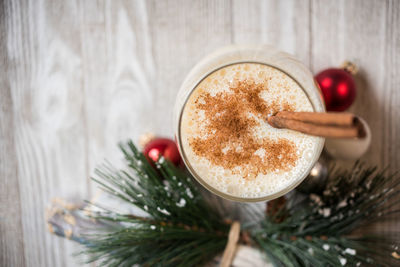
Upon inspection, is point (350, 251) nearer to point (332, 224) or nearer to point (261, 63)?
point (332, 224)

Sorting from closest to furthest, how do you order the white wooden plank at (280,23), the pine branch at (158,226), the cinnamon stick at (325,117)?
the cinnamon stick at (325,117), the pine branch at (158,226), the white wooden plank at (280,23)

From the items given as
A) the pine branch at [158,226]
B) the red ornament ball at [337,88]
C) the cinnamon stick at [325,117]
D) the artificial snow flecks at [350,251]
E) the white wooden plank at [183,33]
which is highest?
the white wooden plank at [183,33]

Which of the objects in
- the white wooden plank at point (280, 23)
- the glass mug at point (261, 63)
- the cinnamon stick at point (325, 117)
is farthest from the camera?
the white wooden plank at point (280, 23)

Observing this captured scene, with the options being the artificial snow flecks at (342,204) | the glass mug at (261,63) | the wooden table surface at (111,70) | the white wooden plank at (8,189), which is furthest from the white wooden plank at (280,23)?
the white wooden plank at (8,189)

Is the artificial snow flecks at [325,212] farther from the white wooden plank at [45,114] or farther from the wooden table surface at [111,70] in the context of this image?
the white wooden plank at [45,114]

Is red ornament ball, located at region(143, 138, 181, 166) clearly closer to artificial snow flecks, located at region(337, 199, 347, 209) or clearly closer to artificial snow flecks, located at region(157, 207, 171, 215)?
artificial snow flecks, located at region(157, 207, 171, 215)

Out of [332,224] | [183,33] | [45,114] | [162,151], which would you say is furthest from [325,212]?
[45,114]

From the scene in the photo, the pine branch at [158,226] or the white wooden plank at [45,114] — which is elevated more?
the white wooden plank at [45,114]
